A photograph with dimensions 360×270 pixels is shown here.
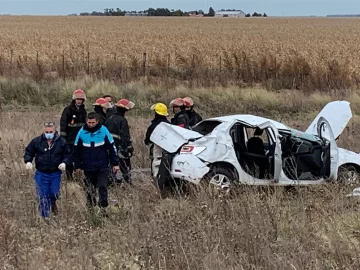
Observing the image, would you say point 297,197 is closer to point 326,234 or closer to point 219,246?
point 326,234

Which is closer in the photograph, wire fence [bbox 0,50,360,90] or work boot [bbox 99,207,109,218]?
work boot [bbox 99,207,109,218]

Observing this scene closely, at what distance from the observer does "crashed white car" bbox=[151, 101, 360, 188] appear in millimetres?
7840

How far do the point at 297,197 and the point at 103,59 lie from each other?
1662cm

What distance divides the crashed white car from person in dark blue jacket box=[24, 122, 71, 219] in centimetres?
158

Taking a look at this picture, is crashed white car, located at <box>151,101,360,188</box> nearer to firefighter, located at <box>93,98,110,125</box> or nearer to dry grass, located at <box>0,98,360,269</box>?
dry grass, located at <box>0,98,360,269</box>

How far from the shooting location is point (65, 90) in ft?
59.5

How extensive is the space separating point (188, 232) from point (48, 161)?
2201 millimetres

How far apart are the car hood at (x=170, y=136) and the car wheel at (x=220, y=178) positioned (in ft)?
2.15

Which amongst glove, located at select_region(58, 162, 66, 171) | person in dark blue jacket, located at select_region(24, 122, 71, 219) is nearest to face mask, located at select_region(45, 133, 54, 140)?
person in dark blue jacket, located at select_region(24, 122, 71, 219)

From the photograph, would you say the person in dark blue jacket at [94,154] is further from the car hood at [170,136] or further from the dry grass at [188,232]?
the car hood at [170,136]

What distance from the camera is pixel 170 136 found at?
8.34m

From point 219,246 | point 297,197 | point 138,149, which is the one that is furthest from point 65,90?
point 219,246

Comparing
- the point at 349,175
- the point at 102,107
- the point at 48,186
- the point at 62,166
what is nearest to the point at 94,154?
the point at 62,166

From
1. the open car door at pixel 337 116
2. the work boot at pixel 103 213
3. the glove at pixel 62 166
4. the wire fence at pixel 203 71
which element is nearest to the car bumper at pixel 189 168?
the work boot at pixel 103 213
